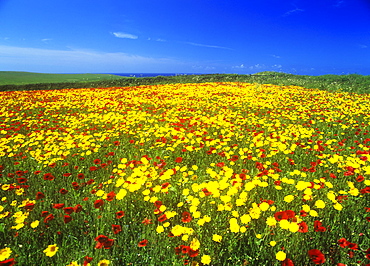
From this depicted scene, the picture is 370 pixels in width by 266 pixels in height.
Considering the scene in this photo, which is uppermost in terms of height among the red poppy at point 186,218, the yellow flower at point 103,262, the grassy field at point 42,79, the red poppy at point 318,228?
the grassy field at point 42,79

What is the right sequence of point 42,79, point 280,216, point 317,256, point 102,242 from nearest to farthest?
1. point 317,256
2. point 102,242
3. point 280,216
4. point 42,79

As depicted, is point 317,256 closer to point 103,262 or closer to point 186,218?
point 186,218

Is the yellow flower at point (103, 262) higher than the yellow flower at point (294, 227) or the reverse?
the reverse

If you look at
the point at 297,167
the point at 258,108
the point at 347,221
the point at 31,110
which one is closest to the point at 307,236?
the point at 347,221

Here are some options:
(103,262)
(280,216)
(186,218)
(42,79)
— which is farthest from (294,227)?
(42,79)

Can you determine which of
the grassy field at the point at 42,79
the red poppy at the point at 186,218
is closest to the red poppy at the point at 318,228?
the red poppy at the point at 186,218

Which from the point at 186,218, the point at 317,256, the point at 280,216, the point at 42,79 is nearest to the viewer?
the point at 317,256

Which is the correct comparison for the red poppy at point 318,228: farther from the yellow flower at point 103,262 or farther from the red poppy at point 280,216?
the yellow flower at point 103,262

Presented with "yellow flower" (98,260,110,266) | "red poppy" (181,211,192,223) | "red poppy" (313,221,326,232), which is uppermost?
"red poppy" (313,221,326,232)

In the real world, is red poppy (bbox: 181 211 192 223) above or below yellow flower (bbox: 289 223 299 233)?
below

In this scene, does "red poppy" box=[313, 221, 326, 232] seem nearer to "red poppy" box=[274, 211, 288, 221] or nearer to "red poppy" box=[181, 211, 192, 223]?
"red poppy" box=[274, 211, 288, 221]

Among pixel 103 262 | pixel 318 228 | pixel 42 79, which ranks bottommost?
pixel 103 262

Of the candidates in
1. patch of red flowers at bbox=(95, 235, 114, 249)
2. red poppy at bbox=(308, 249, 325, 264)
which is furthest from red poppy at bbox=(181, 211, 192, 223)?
red poppy at bbox=(308, 249, 325, 264)

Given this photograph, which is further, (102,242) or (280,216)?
(280,216)
